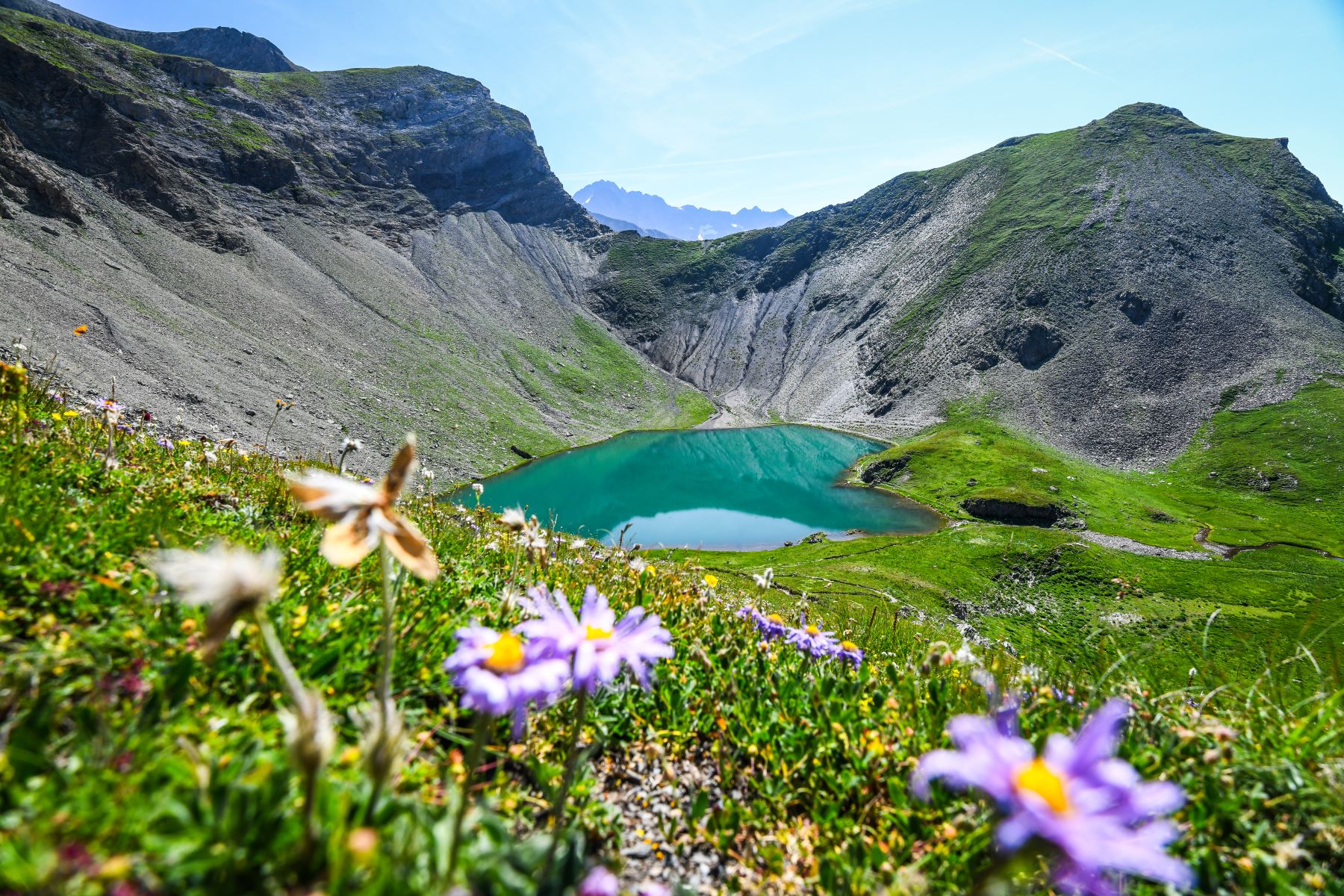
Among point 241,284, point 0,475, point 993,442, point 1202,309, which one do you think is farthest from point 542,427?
point 1202,309

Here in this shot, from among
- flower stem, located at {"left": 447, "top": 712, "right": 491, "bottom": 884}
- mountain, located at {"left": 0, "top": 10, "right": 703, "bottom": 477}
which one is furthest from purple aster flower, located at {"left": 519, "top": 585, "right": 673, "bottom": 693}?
mountain, located at {"left": 0, "top": 10, "right": 703, "bottom": 477}

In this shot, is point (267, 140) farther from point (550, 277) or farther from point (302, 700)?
point (302, 700)

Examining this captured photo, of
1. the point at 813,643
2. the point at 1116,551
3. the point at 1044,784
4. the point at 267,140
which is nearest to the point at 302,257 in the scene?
the point at 267,140

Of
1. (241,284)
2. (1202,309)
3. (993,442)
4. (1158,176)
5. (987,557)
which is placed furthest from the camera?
(1158,176)

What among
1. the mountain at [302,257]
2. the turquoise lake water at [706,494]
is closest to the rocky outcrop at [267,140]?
the mountain at [302,257]

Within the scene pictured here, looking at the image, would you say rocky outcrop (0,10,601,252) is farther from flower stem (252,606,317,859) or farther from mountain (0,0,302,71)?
flower stem (252,606,317,859)

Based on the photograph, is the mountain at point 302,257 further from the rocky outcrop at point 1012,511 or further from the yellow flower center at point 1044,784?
the rocky outcrop at point 1012,511

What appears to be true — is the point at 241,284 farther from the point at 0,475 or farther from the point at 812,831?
the point at 812,831
